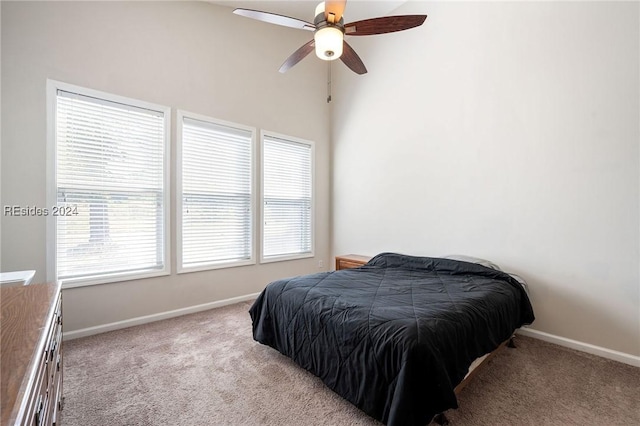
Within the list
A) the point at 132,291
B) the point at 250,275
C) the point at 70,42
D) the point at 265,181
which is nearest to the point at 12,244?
the point at 132,291

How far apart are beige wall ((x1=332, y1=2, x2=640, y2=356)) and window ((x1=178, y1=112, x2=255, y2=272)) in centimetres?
173

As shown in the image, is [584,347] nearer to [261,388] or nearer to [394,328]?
[394,328]

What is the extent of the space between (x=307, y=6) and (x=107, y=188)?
3.08 metres

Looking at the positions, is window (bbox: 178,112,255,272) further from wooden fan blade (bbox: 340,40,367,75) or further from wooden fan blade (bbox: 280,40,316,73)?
wooden fan blade (bbox: 340,40,367,75)

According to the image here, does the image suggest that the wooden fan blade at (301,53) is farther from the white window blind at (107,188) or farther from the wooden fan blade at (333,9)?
the white window blind at (107,188)

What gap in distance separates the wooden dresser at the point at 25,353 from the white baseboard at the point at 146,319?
62.8 inches

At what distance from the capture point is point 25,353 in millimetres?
825

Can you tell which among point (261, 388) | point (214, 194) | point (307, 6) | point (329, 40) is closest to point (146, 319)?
point (214, 194)

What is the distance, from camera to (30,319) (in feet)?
3.52

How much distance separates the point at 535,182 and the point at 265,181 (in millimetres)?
3027

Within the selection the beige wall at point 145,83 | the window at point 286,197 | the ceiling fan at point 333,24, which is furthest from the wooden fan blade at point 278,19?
the window at point 286,197

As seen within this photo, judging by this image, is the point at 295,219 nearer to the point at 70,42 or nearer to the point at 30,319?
the point at 70,42

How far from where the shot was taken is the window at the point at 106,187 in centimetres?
262

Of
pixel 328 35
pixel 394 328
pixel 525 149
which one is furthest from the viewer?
pixel 525 149
